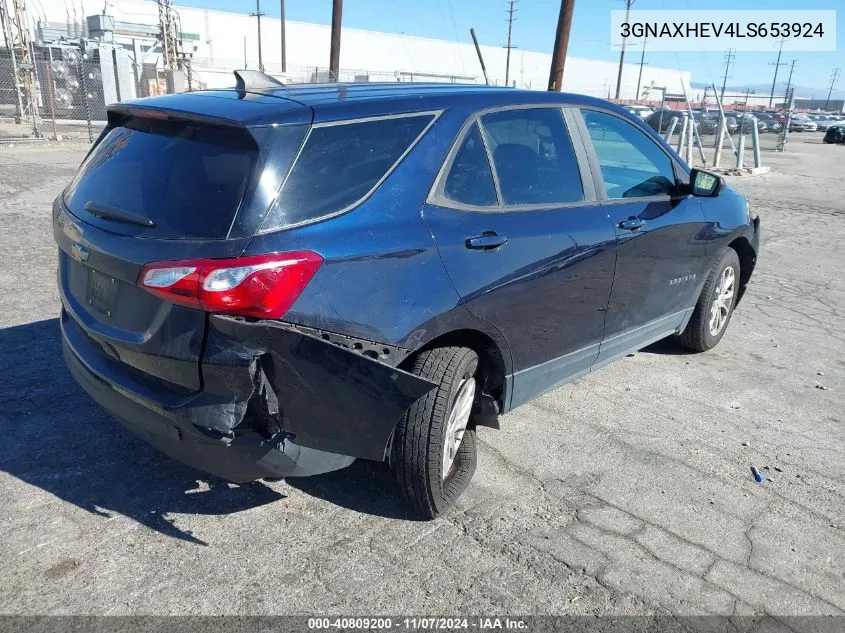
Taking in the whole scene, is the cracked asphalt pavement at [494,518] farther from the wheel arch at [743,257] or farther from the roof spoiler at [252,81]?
the roof spoiler at [252,81]

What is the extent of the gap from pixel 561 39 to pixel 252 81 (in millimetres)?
14731

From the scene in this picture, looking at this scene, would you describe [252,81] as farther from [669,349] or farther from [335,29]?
[335,29]

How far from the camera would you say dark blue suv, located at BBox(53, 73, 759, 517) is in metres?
2.51

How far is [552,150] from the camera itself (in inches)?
147

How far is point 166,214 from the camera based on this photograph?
2674mm

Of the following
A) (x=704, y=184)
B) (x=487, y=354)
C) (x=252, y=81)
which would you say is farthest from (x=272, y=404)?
(x=704, y=184)

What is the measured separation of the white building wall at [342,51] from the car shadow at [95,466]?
153 ft

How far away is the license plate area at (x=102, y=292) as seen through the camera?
2.79 metres

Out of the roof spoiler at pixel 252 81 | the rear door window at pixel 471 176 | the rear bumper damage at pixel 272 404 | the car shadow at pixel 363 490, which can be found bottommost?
the car shadow at pixel 363 490

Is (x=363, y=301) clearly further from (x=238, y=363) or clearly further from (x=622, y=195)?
(x=622, y=195)

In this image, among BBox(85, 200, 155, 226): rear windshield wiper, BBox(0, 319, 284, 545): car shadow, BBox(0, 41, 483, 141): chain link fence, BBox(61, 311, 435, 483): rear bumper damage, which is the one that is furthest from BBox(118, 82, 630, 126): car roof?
BBox(0, 41, 483, 141): chain link fence

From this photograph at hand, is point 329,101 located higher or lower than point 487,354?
higher

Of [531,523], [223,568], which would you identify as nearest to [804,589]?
[531,523]

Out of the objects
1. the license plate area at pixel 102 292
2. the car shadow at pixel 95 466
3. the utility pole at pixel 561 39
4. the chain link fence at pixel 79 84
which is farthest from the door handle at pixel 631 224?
the chain link fence at pixel 79 84
